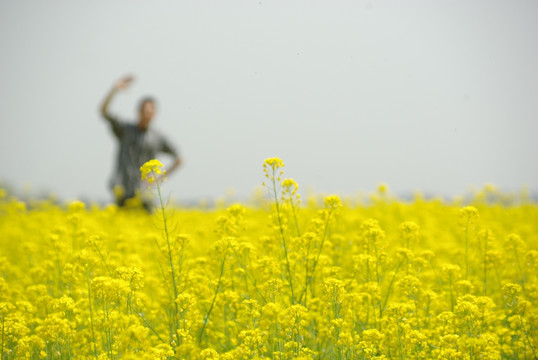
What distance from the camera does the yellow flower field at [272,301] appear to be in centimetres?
308

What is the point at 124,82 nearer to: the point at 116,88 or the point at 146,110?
the point at 116,88

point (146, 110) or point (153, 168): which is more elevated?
point (146, 110)

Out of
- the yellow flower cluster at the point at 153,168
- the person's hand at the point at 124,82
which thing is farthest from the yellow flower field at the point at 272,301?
the person's hand at the point at 124,82

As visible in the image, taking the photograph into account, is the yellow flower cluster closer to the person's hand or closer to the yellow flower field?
the yellow flower field

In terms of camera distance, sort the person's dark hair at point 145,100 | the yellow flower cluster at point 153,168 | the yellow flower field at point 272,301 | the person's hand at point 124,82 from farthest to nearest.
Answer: the person's dark hair at point 145,100
the person's hand at point 124,82
the yellow flower cluster at point 153,168
the yellow flower field at point 272,301

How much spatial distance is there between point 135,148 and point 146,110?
69 cm

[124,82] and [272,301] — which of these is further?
[124,82]

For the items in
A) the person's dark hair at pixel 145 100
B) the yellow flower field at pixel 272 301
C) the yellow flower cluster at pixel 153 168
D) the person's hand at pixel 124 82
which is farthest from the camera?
the person's dark hair at pixel 145 100

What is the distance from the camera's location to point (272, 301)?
345 centimetres

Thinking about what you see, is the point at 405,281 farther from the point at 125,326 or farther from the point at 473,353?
the point at 125,326

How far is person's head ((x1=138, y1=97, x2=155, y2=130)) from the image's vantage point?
8703 mm

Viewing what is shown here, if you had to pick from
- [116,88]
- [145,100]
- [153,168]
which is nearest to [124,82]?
[116,88]

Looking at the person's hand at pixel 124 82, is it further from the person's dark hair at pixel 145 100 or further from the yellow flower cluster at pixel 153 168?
the yellow flower cluster at pixel 153 168

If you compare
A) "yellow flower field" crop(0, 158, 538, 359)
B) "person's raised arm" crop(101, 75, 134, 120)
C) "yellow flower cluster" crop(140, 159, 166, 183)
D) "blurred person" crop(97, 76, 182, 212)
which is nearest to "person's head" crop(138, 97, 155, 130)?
"blurred person" crop(97, 76, 182, 212)
